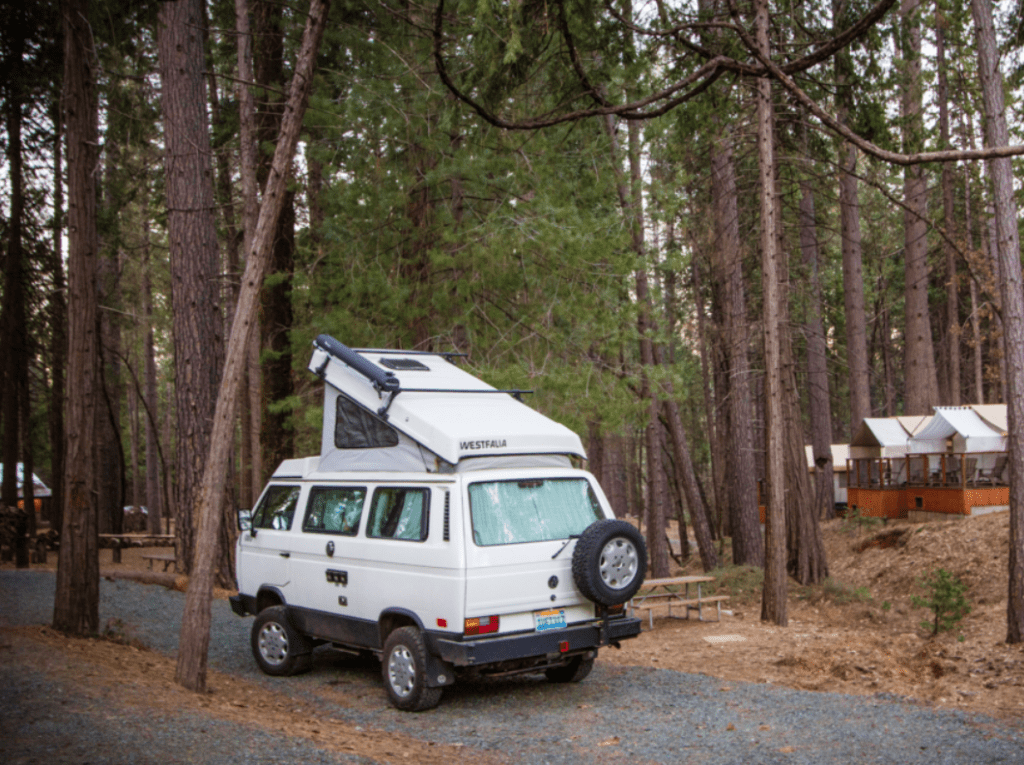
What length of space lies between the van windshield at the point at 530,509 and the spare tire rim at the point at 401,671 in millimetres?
1274

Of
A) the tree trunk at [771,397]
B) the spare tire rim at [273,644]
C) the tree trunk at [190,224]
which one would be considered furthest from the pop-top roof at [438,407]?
the tree trunk at [771,397]

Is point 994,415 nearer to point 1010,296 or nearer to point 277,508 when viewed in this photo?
point 1010,296

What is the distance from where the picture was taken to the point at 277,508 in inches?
387

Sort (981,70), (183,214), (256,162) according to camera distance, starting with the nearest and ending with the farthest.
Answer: (981,70)
(183,214)
(256,162)

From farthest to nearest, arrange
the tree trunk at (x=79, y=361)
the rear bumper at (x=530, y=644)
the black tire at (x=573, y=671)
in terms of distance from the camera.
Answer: the tree trunk at (x=79, y=361) < the black tire at (x=573, y=671) < the rear bumper at (x=530, y=644)

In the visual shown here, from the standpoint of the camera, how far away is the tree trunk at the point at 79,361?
9766mm

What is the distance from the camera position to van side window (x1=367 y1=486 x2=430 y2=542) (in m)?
7.91

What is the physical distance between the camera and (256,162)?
17297 mm

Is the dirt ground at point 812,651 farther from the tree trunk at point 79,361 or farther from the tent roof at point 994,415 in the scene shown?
the tent roof at point 994,415

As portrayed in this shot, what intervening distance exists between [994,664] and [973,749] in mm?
4588

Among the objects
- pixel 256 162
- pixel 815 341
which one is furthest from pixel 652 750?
pixel 815 341

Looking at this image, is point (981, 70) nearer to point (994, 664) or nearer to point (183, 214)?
point (994, 664)

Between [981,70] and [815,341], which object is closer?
[981,70]

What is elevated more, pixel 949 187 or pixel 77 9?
pixel 949 187
